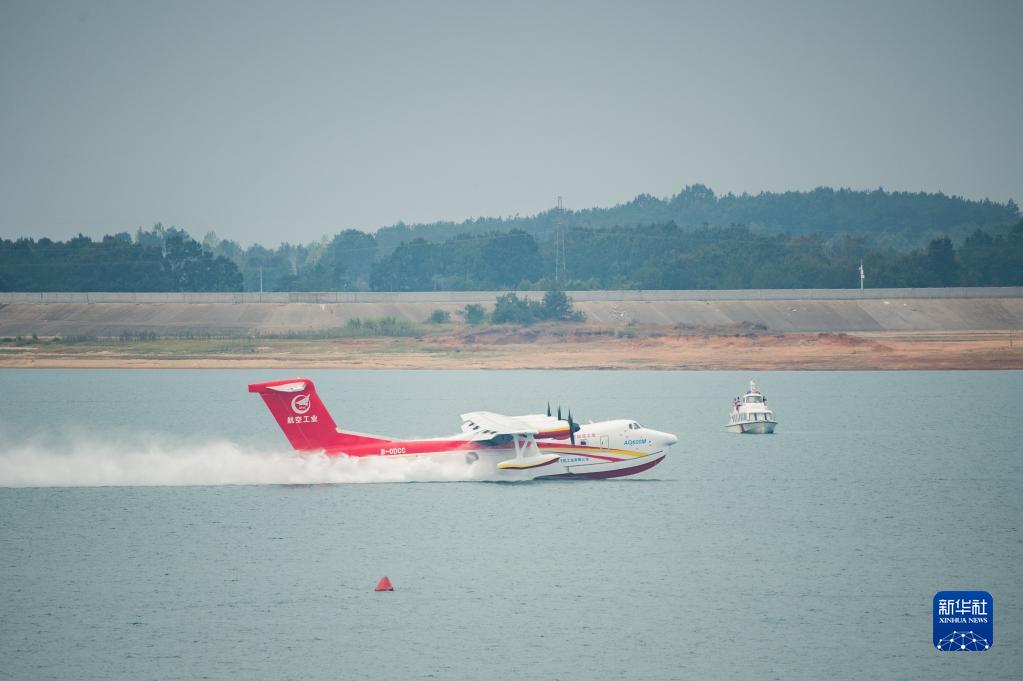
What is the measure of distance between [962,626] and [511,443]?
29.8 metres

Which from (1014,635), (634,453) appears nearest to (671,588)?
(1014,635)

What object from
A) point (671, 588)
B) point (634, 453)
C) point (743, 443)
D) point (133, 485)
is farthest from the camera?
point (743, 443)

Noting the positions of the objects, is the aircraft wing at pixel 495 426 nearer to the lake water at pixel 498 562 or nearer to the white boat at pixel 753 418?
the lake water at pixel 498 562

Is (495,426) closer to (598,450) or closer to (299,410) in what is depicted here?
(598,450)

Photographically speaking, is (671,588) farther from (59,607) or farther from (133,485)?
(133,485)

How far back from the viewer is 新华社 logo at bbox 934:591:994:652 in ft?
122

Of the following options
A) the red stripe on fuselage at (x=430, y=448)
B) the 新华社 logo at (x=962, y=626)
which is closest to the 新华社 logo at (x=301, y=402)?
the red stripe on fuselage at (x=430, y=448)

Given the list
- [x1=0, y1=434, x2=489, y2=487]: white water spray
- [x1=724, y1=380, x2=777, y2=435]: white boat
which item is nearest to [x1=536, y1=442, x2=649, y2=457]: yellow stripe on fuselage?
[x1=0, y1=434, x2=489, y2=487]: white water spray

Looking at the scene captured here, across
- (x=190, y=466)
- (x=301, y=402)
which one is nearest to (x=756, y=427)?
→ (x=190, y=466)

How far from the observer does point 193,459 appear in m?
73.5

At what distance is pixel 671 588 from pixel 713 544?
→ 8.11 meters

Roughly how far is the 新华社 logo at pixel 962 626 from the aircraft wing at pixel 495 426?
25302mm

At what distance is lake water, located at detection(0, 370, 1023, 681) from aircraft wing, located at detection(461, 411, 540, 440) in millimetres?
3889

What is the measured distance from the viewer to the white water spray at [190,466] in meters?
63.8
